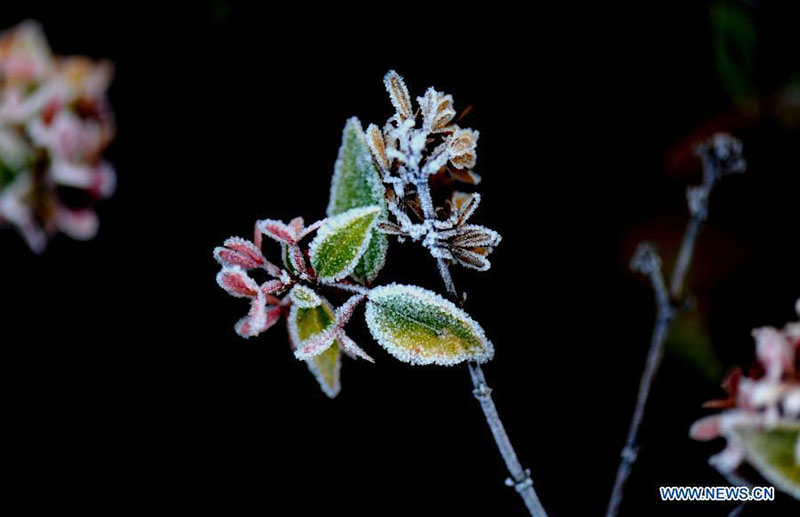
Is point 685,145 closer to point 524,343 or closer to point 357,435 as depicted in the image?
point 524,343

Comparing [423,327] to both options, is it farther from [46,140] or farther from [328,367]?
[46,140]

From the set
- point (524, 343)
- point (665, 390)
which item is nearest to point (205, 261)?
point (524, 343)

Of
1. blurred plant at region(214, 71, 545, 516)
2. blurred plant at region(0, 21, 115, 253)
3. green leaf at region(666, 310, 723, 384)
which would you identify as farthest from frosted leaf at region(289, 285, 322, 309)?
green leaf at region(666, 310, 723, 384)

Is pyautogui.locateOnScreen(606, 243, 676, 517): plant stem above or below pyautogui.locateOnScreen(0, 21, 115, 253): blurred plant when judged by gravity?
below

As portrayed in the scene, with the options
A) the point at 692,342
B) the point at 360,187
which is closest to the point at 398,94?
the point at 360,187

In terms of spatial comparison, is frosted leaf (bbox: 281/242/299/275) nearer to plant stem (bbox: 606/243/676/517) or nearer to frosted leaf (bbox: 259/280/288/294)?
frosted leaf (bbox: 259/280/288/294)

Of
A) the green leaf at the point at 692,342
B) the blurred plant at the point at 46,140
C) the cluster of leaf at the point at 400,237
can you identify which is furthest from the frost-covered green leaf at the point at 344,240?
the green leaf at the point at 692,342
